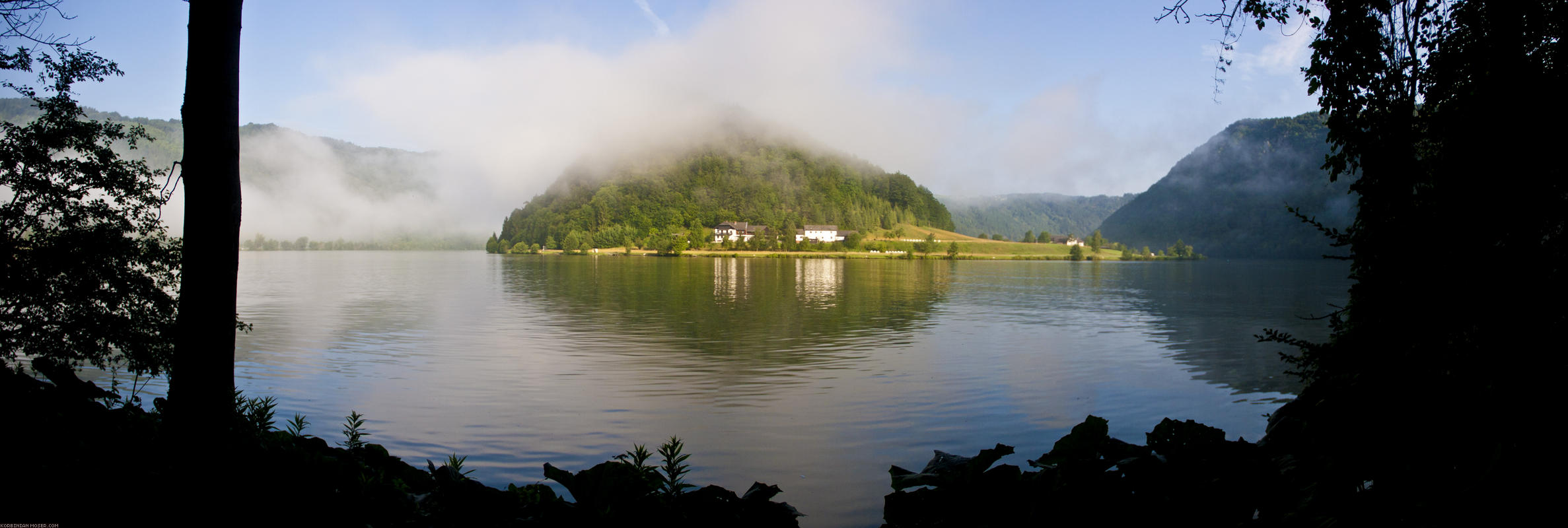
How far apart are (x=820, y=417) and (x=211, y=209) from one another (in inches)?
380

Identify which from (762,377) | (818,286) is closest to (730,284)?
(818,286)

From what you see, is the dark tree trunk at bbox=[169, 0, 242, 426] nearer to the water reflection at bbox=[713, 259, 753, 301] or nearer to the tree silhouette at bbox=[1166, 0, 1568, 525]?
the tree silhouette at bbox=[1166, 0, 1568, 525]

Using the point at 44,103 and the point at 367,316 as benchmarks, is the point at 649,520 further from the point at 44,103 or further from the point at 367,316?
the point at 367,316

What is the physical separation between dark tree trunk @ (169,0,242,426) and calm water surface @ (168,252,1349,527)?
17.1 ft

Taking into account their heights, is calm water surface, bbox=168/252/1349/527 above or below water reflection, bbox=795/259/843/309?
below

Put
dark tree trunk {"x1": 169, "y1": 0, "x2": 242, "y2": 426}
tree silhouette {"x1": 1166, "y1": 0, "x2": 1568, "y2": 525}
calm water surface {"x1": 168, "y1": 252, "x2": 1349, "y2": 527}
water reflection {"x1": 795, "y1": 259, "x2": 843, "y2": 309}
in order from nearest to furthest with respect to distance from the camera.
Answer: tree silhouette {"x1": 1166, "y1": 0, "x2": 1568, "y2": 525}, dark tree trunk {"x1": 169, "y1": 0, "x2": 242, "y2": 426}, calm water surface {"x1": 168, "y1": 252, "x2": 1349, "y2": 527}, water reflection {"x1": 795, "y1": 259, "x2": 843, "y2": 309}

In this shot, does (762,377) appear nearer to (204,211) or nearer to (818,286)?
(204,211)

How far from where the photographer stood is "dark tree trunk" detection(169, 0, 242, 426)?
4.12 meters

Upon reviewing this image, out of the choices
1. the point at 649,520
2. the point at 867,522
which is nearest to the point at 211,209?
the point at 649,520

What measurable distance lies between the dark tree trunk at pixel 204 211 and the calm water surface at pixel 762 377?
206 inches

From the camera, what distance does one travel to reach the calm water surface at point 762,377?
34.9 ft

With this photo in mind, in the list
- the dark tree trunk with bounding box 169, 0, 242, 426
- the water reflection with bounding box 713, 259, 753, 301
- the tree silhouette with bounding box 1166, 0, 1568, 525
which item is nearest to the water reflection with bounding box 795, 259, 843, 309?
the water reflection with bounding box 713, 259, 753, 301

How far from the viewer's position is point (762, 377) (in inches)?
655

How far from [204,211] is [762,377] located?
13.1 m
